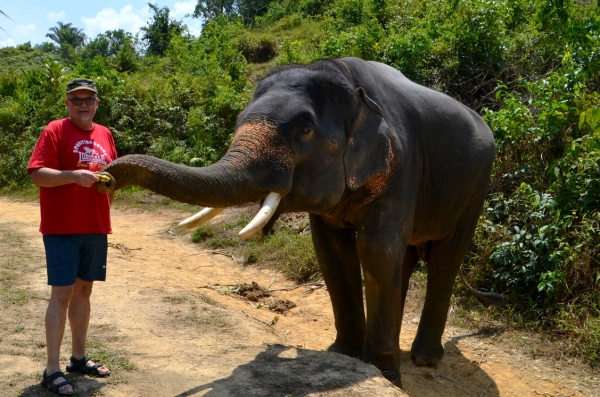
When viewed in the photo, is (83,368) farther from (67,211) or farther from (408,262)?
(408,262)

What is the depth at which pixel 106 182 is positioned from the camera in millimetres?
3699

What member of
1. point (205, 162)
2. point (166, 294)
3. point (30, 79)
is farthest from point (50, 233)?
point (30, 79)

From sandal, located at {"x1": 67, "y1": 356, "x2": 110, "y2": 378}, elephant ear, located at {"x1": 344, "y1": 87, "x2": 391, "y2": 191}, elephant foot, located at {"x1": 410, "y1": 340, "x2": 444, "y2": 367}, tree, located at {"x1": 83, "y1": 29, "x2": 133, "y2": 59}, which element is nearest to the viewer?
sandal, located at {"x1": 67, "y1": 356, "x2": 110, "y2": 378}

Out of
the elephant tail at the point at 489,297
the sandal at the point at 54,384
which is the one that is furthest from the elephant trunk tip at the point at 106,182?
the elephant tail at the point at 489,297

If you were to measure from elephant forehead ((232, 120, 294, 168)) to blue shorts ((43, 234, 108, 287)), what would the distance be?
106cm

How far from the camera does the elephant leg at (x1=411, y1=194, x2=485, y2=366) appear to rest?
6.23m

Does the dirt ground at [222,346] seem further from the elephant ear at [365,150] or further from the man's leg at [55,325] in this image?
the elephant ear at [365,150]

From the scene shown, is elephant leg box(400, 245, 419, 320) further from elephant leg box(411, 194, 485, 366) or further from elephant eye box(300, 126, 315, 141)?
elephant eye box(300, 126, 315, 141)

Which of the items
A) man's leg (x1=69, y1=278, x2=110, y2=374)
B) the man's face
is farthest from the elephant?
man's leg (x1=69, y1=278, x2=110, y2=374)

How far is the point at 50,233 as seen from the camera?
4164 mm

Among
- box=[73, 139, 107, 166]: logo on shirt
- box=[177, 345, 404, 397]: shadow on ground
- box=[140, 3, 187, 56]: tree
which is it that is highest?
box=[140, 3, 187, 56]: tree

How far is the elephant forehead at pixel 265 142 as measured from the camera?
432cm

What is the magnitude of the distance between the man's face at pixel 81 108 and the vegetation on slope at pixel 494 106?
3.84m

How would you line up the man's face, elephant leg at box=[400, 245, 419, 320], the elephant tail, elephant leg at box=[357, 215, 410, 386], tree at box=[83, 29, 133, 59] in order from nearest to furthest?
the man's face, elephant leg at box=[357, 215, 410, 386], elephant leg at box=[400, 245, 419, 320], the elephant tail, tree at box=[83, 29, 133, 59]
